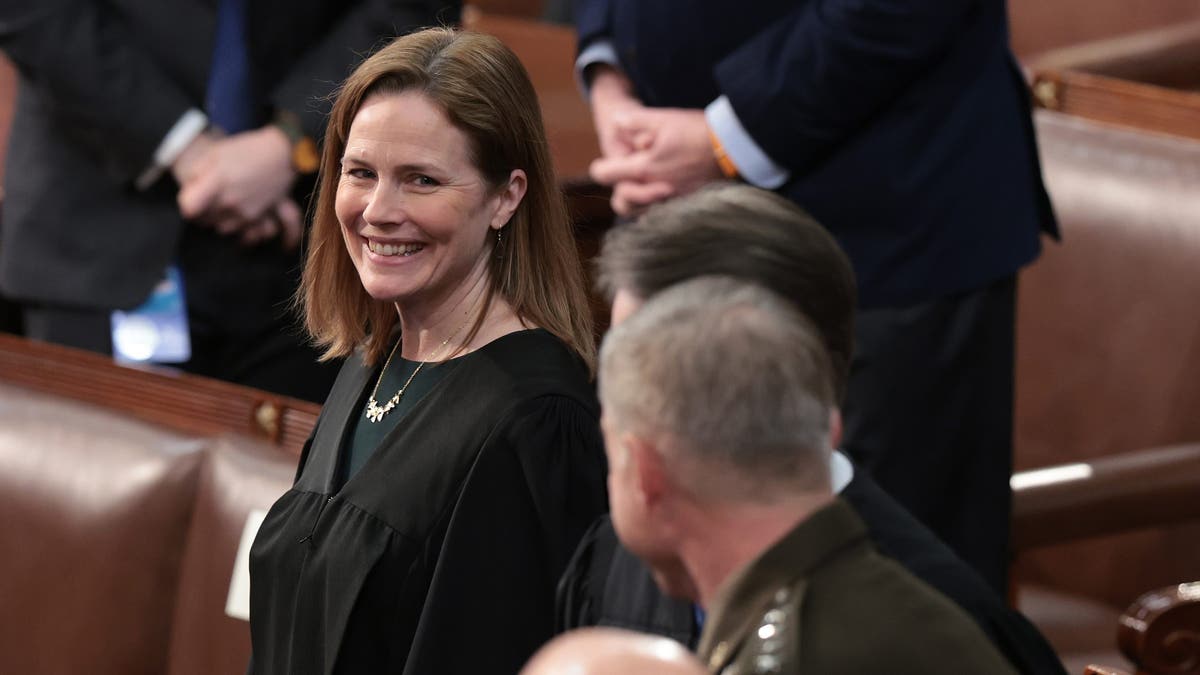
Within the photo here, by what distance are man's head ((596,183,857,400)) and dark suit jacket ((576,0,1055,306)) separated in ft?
2.85

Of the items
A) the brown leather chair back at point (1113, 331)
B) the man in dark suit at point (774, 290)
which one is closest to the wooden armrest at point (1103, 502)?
the brown leather chair back at point (1113, 331)

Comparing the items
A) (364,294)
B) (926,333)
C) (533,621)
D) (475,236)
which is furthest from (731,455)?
(926,333)

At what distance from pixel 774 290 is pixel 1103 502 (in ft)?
4.34

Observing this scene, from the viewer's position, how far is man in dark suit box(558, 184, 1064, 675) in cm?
131

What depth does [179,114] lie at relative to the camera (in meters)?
3.01

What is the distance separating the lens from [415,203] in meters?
1.75

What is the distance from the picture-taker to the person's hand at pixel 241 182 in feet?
9.73

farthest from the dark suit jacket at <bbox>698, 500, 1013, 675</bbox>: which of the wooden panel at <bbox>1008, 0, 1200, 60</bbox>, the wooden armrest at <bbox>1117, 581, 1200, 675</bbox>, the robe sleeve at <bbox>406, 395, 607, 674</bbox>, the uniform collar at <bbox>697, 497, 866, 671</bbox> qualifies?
the wooden panel at <bbox>1008, 0, 1200, 60</bbox>

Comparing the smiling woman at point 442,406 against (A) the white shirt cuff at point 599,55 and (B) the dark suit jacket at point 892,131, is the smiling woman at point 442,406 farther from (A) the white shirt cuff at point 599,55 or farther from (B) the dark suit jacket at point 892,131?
(A) the white shirt cuff at point 599,55

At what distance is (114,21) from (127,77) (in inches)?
4.4

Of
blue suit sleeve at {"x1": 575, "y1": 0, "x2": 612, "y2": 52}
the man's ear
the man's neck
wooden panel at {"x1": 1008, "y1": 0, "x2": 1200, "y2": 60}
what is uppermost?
A: the man's ear

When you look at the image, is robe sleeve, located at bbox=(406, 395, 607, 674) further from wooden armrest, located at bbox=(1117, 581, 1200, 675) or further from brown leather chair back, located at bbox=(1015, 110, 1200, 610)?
brown leather chair back, located at bbox=(1015, 110, 1200, 610)

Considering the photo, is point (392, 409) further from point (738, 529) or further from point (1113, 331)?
point (1113, 331)

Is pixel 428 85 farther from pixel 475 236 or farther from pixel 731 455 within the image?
pixel 731 455
